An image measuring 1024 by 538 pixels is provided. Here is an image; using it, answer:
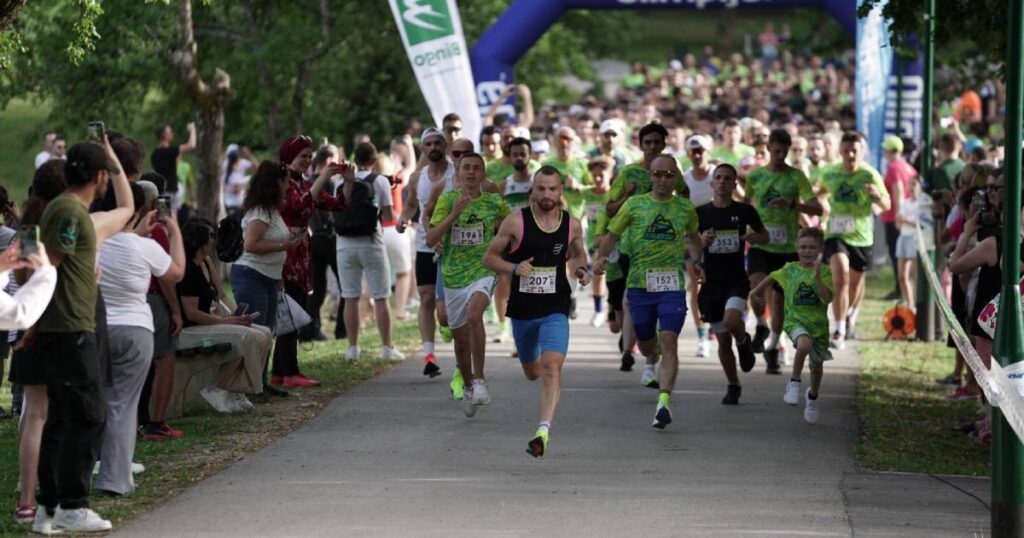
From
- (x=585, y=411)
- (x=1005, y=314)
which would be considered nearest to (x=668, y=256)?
(x=585, y=411)

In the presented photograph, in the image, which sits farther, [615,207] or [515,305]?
[615,207]

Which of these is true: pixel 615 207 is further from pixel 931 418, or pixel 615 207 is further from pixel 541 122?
pixel 541 122

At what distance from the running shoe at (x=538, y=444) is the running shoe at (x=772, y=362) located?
5.65m

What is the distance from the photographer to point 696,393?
14648mm

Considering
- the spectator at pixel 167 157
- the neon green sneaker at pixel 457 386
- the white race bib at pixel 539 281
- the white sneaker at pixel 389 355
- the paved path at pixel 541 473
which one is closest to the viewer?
the paved path at pixel 541 473

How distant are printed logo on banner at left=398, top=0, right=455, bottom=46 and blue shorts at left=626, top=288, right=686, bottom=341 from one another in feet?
29.3

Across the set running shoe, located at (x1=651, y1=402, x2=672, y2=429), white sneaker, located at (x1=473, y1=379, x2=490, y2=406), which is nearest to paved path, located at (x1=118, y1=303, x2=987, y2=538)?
running shoe, located at (x1=651, y1=402, x2=672, y2=429)

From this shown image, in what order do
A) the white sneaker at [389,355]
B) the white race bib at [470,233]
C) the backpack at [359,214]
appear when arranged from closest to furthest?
the white race bib at [470,233] → the backpack at [359,214] → the white sneaker at [389,355]

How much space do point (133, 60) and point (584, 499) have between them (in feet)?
47.3

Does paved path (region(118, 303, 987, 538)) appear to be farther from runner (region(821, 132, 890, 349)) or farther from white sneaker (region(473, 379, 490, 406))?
runner (region(821, 132, 890, 349))

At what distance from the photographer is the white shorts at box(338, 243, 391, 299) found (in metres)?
16.1

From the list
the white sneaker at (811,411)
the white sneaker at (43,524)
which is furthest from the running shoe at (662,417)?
the white sneaker at (43,524)

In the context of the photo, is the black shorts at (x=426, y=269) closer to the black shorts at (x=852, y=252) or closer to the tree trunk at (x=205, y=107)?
the black shorts at (x=852, y=252)

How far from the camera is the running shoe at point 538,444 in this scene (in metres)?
10.8
